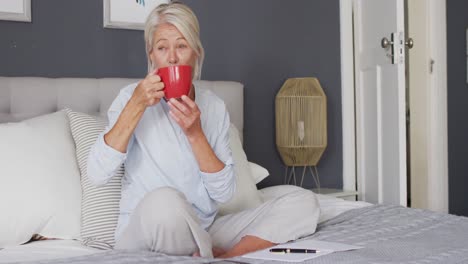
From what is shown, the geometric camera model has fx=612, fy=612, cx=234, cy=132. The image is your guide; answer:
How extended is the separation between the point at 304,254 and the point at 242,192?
83 cm

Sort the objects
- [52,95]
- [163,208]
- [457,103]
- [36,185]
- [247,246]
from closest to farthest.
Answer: [163,208] → [247,246] → [36,185] → [52,95] → [457,103]

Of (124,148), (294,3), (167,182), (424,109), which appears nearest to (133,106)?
(124,148)

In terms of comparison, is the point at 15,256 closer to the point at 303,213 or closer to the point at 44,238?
the point at 44,238

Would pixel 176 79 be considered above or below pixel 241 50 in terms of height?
below

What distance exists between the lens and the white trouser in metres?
1.56

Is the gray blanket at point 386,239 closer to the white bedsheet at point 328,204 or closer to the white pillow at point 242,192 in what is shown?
the white bedsheet at point 328,204

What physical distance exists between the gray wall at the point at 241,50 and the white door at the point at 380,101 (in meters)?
0.15

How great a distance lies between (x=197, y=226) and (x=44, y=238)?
696 millimetres

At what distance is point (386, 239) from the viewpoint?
188 cm

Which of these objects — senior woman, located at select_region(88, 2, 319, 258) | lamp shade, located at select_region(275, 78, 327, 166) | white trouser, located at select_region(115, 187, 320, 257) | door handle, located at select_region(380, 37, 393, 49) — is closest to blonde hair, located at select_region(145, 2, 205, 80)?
senior woman, located at select_region(88, 2, 319, 258)

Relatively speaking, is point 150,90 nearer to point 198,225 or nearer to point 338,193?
point 198,225

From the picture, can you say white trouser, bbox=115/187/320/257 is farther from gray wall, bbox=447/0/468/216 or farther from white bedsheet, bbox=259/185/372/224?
gray wall, bbox=447/0/468/216

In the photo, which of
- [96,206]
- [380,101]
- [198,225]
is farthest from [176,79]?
[380,101]

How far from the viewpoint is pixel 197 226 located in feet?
→ 5.30
